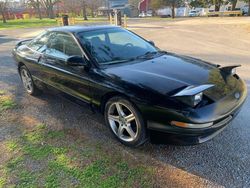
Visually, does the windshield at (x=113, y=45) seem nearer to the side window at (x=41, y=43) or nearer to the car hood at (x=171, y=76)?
the car hood at (x=171, y=76)

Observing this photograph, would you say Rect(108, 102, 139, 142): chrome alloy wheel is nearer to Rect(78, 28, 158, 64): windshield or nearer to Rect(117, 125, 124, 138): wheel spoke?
Rect(117, 125, 124, 138): wheel spoke

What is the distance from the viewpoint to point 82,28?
409 centimetres

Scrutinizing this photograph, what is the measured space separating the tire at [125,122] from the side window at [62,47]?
0.97 meters

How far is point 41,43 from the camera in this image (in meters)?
4.64

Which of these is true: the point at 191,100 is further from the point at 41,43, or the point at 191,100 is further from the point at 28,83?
the point at 28,83

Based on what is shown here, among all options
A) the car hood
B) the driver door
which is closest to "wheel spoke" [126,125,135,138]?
the car hood

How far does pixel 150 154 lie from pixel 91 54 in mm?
1568

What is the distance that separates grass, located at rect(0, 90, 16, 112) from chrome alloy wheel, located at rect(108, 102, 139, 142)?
2283 mm

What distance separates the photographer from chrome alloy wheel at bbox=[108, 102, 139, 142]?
120 inches

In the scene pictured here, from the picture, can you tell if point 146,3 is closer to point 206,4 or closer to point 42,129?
point 206,4

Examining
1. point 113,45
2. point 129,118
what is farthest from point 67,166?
point 113,45

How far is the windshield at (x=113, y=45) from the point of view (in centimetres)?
358

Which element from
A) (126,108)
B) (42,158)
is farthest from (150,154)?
(42,158)

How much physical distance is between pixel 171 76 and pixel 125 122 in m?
0.80
